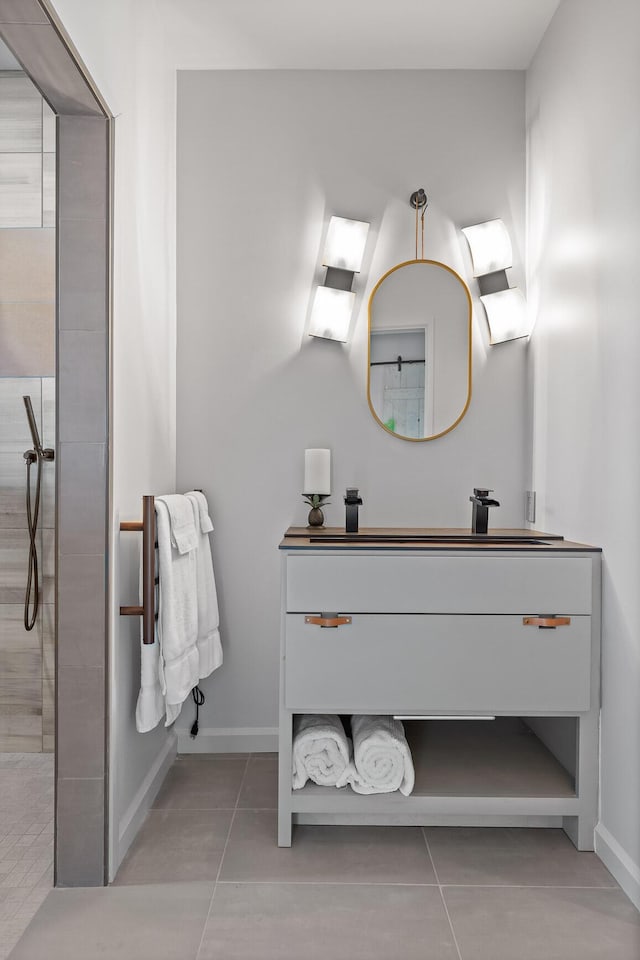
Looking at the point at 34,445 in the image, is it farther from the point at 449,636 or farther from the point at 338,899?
the point at 338,899

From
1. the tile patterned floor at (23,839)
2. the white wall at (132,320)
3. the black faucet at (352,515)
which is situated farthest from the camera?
the black faucet at (352,515)

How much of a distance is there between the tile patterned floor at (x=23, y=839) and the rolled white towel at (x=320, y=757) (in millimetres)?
713

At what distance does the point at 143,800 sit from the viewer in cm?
222

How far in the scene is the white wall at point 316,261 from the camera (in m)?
2.70

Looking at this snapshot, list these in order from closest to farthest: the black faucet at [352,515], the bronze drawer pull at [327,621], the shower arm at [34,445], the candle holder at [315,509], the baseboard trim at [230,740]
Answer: the bronze drawer pull at [327,621]
the black faucet at [352,515]
the candle holder at [315,509]
the shower arm at [34,445]
the baseboard trim at [230,740]

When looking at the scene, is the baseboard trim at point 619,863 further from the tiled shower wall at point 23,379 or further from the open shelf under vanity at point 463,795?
the tiled shower wall at point 23,379

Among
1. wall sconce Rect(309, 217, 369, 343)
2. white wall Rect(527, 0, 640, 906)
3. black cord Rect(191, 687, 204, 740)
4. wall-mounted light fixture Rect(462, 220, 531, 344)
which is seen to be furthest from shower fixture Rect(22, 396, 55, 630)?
white wall Rect(527, 0, 640, 906)

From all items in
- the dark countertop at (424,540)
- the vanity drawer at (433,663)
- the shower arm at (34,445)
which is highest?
the shower arm at (34,445)

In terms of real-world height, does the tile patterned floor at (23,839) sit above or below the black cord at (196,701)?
below

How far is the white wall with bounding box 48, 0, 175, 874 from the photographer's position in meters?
1.89

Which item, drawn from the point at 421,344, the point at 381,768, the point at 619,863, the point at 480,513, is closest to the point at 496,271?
the point at 421,344

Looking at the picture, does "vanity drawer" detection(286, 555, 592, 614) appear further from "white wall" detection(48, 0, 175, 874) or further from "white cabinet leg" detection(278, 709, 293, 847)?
"white wall" detection(48, 0, 175, 874)

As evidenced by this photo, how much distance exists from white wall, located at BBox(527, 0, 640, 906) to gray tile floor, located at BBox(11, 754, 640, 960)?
0.20m

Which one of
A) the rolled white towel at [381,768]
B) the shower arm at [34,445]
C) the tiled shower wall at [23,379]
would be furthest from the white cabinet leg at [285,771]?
the shower arm at [34,445]
